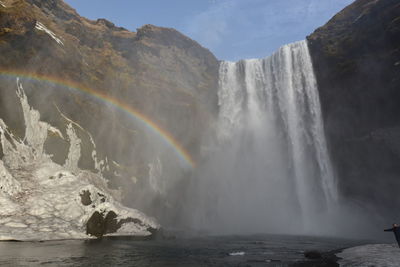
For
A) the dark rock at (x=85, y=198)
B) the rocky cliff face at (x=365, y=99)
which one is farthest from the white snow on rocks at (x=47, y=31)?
the rocky cliff face at (x=365, y=99)

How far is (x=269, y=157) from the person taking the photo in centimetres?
4681

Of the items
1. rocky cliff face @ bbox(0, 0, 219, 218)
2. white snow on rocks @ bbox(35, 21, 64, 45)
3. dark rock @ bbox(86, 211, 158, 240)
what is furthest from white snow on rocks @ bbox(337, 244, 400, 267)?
white snow on rocks @ bbox(35, 21, 64, 45)

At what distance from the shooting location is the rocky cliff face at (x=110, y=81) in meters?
27.5

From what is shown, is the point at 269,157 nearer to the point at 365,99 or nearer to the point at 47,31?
the point at 365,99

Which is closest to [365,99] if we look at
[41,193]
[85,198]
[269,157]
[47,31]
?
[269,157]

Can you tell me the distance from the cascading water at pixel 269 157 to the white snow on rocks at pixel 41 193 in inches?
807

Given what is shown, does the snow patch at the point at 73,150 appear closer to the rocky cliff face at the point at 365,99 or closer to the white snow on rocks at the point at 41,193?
the white snow on rocks at the point at 41,193

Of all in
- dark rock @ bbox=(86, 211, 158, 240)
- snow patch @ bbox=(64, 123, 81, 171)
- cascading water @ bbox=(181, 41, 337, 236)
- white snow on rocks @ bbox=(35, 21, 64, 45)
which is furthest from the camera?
cascading water @ bbox=(181, 41, 337, 236)

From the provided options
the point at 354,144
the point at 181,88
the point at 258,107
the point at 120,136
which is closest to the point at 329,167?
the point at 354,144

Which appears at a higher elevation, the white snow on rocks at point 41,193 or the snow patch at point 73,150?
the snow patch at point 73,150

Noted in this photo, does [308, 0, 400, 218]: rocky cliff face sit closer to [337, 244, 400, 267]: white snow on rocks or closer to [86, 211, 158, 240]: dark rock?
[337, 244, 400, 267]: white snow on rocks

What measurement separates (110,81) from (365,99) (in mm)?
35398

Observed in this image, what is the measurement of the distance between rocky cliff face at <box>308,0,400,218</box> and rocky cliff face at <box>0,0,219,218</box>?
2025 centimetres

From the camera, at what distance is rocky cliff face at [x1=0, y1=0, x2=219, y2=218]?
90.2 ft
